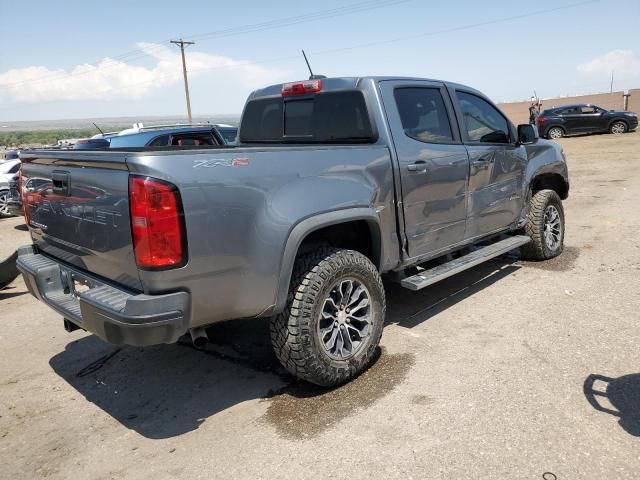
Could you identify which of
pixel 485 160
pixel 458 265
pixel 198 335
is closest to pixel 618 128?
pixel 485 160

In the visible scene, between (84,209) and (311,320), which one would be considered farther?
(311,320)

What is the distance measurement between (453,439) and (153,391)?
203cm

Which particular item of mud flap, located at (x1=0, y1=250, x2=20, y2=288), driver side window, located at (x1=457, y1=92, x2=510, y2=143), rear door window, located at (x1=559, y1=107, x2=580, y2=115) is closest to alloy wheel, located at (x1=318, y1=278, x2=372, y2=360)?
driver side window, located at (x1=457, y1=92, x2=510, y2=143)

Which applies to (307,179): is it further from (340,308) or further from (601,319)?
(601,319)

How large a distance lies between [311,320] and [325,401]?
553mm

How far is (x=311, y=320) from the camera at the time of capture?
3.22m

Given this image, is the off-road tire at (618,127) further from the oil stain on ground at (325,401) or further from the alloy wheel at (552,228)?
the oil stain on ground at (325,401)

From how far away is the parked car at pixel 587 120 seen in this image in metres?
23.8

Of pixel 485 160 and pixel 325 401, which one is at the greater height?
pixel 485 160

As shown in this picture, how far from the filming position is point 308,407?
10.8ft

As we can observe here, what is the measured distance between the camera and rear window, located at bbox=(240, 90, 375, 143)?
4.02 meters

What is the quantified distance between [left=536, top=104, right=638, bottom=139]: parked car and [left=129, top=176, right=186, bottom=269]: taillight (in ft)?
80.4

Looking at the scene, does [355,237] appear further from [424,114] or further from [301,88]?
[301,88]

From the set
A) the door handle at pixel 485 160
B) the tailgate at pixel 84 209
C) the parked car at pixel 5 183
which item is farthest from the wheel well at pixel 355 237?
the parked car at pixel 5 183
